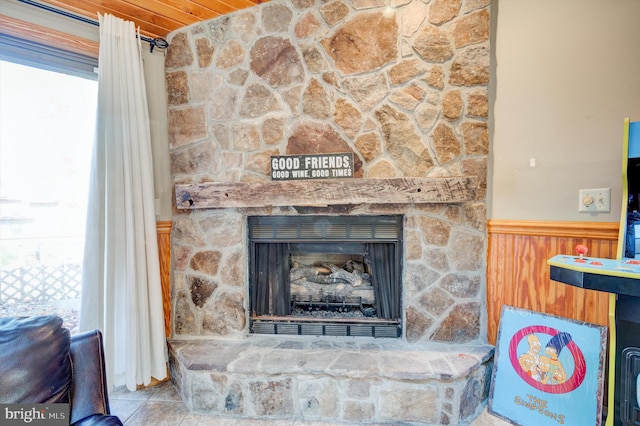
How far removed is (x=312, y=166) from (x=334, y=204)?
0.89 ft

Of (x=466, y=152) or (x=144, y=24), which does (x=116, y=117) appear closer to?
(x=144, y=24)

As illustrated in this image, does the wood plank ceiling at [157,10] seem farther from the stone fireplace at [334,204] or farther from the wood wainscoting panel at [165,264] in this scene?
the wood wainscoting panel at [165,264]

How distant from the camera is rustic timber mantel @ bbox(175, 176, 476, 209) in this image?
171cm

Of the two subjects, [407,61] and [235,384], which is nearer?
[235,384]

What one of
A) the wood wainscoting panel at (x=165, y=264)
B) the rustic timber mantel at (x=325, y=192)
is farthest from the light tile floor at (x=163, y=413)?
the rustic timber mantel at (x=325, y=192)

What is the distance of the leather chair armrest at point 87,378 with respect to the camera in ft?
3.47

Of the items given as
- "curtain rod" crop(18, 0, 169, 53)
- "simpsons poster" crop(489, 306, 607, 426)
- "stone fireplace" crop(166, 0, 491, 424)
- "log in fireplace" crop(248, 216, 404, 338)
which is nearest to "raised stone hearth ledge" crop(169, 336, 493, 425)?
"stone fireplace" crop(166, 0, 491, 424)


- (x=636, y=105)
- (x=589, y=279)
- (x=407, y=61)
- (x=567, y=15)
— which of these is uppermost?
(x=567, y=15)

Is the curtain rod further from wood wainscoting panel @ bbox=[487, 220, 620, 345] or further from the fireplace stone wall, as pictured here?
wood wainscoting panel @ bbox=[487, 220, 620, 345]

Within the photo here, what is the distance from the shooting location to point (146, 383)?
180 centimetres

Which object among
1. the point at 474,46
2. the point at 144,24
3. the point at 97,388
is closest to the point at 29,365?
the point at 97,388

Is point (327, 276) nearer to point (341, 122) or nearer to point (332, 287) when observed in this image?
point (332, 287)

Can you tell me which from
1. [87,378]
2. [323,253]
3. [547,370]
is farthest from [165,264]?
[547,370]

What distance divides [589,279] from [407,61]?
1427mm
